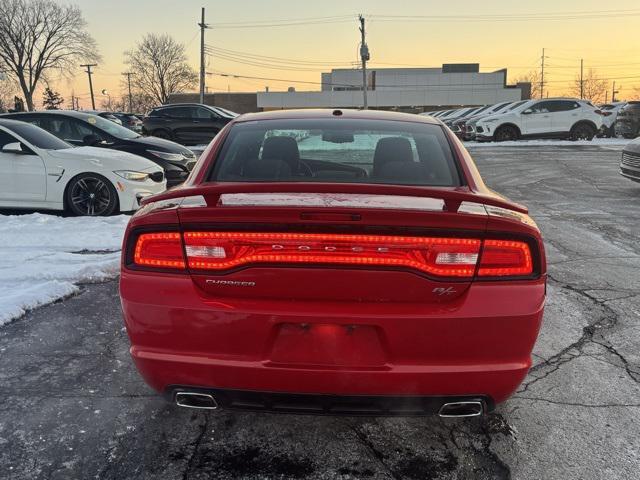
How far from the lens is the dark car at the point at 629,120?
23.6 meters

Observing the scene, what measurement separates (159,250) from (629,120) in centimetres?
2638

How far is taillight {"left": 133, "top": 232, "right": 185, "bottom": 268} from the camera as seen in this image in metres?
2.21

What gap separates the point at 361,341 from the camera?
6.93 feet

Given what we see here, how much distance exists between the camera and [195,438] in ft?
8.55

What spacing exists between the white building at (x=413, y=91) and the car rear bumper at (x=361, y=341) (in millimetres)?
65306

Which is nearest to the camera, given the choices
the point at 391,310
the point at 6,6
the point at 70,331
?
the point at 391,310

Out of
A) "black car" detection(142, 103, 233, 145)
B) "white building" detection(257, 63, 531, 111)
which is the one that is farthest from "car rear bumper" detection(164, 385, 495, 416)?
"white building" detection(257, 63, 531, 111)

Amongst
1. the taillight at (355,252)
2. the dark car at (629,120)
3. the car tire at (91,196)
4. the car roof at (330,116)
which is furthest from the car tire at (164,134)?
the taillight at (355,252)

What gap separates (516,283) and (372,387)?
70 cm

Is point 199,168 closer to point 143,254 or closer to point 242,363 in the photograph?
point 143,254

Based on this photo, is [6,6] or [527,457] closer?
[527,457]

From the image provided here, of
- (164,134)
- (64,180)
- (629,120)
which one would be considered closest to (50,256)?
(64,180)

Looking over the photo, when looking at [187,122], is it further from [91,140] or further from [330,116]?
[330,116]

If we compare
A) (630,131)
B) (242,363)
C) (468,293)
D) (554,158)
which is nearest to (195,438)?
(242,363)
